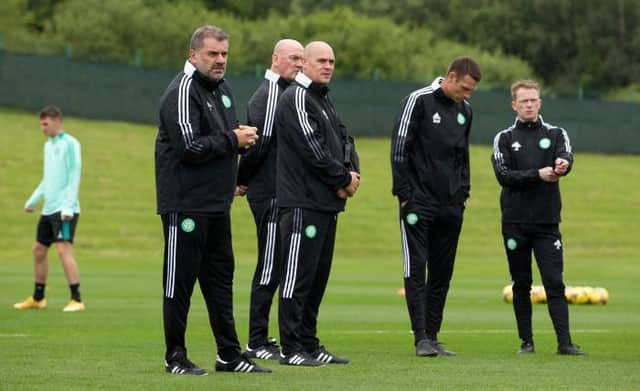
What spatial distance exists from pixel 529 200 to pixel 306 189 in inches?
97.6

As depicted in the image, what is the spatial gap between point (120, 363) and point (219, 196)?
1.65m

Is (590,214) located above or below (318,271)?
below

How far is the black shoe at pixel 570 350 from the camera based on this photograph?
12203 millimetres

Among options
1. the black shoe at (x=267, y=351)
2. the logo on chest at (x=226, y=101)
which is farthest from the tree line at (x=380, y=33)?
the logo on chest at (x=226, y=101)

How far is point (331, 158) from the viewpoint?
11086 mm

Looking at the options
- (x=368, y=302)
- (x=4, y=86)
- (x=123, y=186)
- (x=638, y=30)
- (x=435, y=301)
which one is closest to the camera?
(x=435, y=301)

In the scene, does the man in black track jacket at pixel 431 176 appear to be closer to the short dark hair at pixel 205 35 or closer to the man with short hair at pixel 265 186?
the man with short hair at pixel 265 186

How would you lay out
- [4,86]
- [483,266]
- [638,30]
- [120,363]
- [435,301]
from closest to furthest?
[120,363] < [435,301] < [483,266] < [4,86] < [638,30]

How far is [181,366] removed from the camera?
33.0 ft

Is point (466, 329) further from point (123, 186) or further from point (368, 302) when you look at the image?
point (123, 186)

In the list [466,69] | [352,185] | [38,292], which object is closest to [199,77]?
[352,185]

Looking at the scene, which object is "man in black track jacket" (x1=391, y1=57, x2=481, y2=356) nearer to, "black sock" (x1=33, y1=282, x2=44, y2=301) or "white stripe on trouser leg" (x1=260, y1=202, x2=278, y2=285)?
"white stripe on trouser leg" (x1=260, y1=202, x2=278, y2=285)

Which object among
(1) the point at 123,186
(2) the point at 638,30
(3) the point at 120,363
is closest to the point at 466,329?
(3) the point at 120,363

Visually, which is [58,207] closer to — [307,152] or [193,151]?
[307,152]
